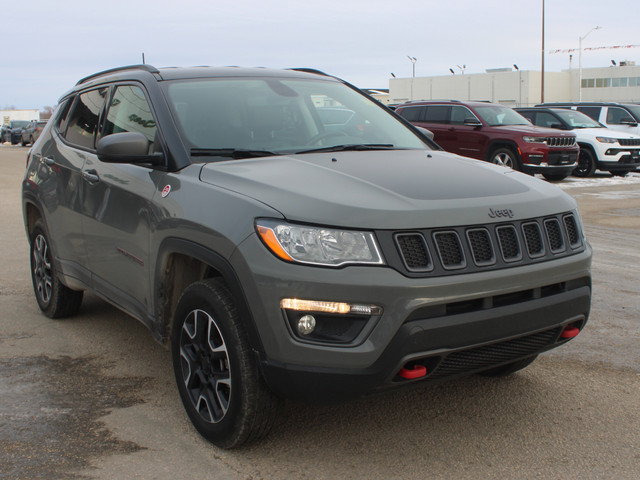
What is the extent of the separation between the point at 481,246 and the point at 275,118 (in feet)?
5.42

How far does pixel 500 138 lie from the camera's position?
56.2 feet

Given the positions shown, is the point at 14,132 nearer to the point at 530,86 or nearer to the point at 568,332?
the point at 568,332

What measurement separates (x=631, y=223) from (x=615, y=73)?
83031 millimetres

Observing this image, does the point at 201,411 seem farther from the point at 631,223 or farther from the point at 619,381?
the point at 631,223

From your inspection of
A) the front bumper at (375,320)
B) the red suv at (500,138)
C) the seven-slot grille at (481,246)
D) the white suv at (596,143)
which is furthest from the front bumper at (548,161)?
the front bumper at (375,320)

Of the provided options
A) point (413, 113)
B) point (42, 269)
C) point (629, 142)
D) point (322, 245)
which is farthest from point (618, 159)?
point (322, 245)

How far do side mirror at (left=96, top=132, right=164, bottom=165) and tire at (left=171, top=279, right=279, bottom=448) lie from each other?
0.77 meters

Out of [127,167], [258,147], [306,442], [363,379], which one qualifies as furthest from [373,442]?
[127,167]

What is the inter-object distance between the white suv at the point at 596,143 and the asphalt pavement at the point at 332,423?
14.8 m

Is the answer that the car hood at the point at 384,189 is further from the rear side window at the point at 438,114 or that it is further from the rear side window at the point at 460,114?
the rear side window at the point at 438,114

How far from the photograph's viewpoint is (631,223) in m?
11.2

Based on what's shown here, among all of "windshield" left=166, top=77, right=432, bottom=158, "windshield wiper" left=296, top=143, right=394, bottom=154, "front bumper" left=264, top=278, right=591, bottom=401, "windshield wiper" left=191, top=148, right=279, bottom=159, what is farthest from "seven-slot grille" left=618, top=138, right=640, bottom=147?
"front bumper" left=264, top=278, right=591, bottom=401

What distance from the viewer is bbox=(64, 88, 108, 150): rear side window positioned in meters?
4.98

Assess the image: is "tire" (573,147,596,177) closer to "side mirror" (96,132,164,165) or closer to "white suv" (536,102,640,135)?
"white suv" (536,102,640,135)
